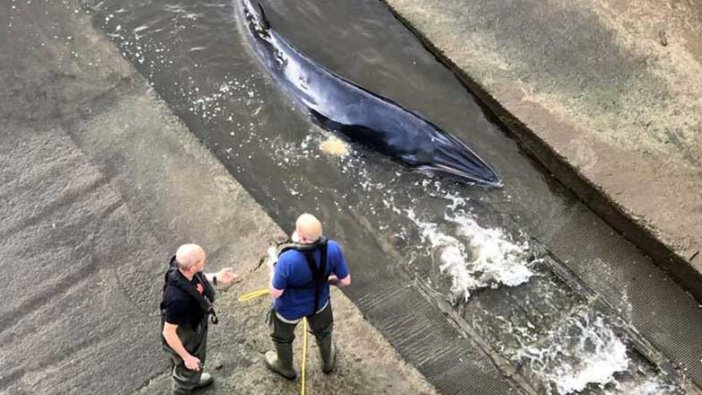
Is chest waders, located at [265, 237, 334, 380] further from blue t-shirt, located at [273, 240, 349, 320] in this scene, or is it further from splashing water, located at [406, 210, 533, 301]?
splashing water, located at [406, 210, 533, 301]

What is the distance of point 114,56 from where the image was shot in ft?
28.2

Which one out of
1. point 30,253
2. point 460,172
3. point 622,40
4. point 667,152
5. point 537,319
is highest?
point 622,40

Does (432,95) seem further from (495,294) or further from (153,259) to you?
(153,259)

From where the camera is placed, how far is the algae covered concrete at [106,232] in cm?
629

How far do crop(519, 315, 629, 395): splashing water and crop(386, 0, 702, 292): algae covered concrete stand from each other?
3.24 ft

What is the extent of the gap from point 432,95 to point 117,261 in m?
3.62

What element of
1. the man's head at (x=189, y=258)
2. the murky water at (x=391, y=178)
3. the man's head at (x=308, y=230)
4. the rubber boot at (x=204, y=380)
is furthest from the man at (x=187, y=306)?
the murky water at (x=391, y=178)

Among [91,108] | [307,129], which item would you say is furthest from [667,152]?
[91,108]

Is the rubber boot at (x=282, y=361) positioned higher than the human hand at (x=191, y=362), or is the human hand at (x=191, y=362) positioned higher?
the human hand at (x=191, y=362)

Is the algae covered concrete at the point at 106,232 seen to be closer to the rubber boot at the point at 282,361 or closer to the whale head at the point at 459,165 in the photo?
the rubber boot at the point at 282,361

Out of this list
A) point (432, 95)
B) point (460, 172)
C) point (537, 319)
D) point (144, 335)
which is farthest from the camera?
point (432, 95)

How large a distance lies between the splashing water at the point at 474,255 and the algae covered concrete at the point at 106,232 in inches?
43.3

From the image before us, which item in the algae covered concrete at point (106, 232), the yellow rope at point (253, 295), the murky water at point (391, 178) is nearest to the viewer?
the algae covered concrete at point (106, 232)

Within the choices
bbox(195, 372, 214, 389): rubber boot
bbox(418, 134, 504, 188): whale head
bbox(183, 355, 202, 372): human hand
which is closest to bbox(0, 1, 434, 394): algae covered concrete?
bbox(195, 372, 214, 389): rubber boot
